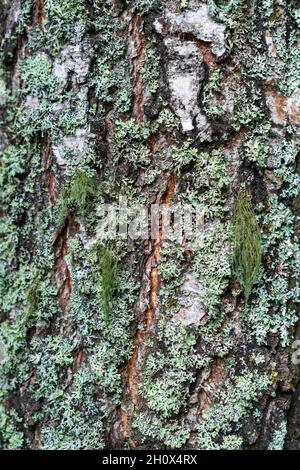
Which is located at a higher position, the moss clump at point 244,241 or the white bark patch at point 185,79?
the white bark patch at point 185,79

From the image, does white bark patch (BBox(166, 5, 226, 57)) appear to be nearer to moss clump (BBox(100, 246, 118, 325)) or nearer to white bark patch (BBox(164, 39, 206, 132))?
white bark patch (BBox(164, 39, 206, 132))

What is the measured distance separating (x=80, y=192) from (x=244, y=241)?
17.9 inches

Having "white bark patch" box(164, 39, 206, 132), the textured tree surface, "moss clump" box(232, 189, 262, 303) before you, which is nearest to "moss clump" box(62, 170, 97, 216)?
the textured tree surface

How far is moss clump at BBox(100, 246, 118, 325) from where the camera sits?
1.36m

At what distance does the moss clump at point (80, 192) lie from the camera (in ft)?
4.42

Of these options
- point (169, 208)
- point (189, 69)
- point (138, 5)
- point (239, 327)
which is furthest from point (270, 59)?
point (239, 327)

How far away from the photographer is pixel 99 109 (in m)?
1.34

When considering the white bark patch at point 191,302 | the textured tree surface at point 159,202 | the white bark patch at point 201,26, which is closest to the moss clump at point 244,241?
the textured tree surface at point 159,202

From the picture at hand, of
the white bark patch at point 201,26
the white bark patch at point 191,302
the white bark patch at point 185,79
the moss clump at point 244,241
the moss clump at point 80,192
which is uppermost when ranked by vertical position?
the white bark patch at point 201,26

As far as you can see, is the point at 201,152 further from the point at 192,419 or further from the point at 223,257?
the point at 192,419

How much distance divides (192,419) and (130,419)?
0.56ft

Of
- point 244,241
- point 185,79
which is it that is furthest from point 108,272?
point 185,79

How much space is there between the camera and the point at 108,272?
4.45 feet

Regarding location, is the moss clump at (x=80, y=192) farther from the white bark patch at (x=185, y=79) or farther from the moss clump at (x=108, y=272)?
the white bark patch at (x=185, y=79)
